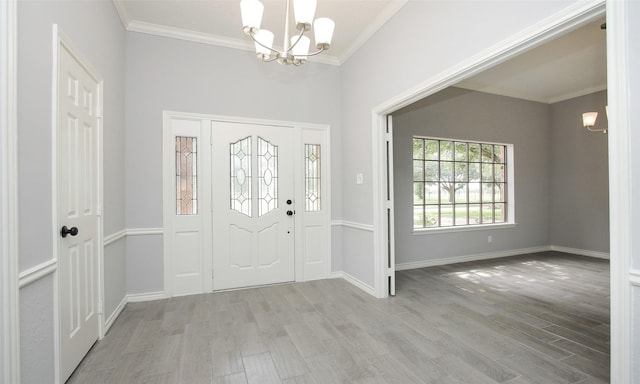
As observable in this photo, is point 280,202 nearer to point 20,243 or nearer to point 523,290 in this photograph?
point 20,243

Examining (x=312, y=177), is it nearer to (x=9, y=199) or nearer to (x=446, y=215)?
(x=446, y=215)

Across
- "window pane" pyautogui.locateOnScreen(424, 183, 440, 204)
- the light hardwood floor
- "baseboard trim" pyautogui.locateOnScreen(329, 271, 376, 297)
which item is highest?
"window pane" pyautogui.locateOnScreen(424, 183, 440, 204)

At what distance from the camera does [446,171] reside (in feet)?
17.2

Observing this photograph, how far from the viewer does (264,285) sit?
3867 millimetres

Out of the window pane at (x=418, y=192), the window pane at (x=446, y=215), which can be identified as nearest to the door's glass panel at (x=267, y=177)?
the window pane at (x=418, y=192)

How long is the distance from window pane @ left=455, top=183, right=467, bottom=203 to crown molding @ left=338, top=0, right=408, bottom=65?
10.1 ft

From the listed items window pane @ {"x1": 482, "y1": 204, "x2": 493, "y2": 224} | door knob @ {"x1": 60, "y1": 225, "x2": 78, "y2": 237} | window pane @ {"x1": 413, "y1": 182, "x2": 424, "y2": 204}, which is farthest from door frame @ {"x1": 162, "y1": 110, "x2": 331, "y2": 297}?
window pane @ {"x1": 482, "y1": 204, "x2": 493, "y2": 224}

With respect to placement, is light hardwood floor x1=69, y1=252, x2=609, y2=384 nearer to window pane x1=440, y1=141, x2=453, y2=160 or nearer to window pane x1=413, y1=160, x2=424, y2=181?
window pane x1=413, y1=160, x2=424, y2=181

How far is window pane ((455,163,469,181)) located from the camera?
535 cm

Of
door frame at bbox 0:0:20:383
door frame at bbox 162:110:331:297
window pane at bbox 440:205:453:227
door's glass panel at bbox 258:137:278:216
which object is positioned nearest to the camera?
door frame at bbox 0:0:20:383

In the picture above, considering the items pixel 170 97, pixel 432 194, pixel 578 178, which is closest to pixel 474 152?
pixel 432 194

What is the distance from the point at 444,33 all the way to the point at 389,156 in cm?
142

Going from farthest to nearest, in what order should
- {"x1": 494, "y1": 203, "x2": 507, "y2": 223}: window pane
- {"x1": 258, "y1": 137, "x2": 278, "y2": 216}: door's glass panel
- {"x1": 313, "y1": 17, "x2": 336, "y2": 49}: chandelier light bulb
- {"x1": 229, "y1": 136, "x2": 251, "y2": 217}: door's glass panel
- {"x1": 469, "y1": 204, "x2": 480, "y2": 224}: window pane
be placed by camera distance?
{"x1": 494, "y1": 203, "x2": 507, "y2": 223}: window pane, {"x1": 469, "y1": 204, "x2": 480, "y2": 224}: window pane, {"x1": 258, "y1": 137, "x2": 278, "y2": 216}: door's glass panel, {"x1": 229, "y1": 136, "x2": 251, "y2": 217}: door's glass panel, {"x1": 313, "y1": 17, "x2": 336, "y2": 49}: chandelier light bulb

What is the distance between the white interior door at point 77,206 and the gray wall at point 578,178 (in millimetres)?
7502
